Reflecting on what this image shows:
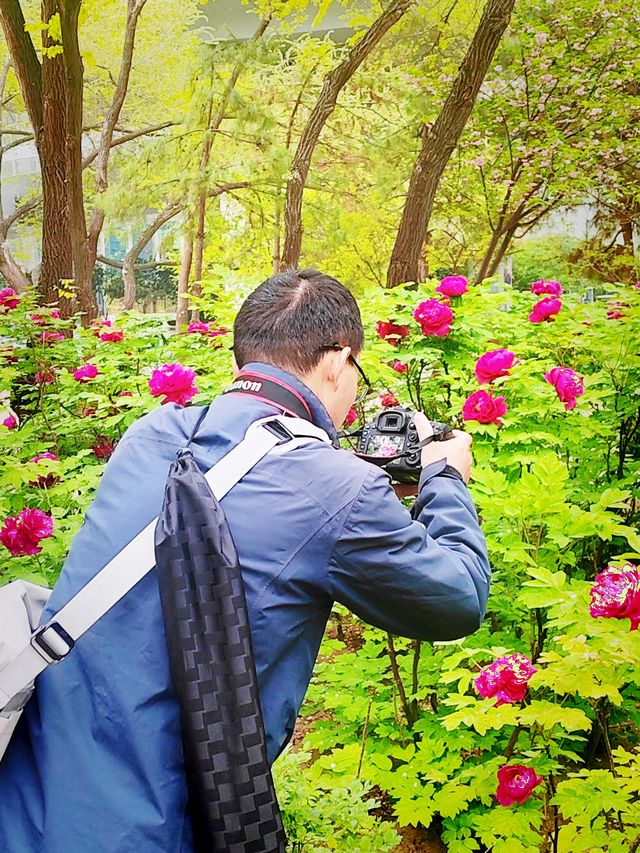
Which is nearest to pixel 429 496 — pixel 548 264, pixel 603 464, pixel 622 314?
pixel 603 464

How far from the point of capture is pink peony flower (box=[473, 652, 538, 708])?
95cm

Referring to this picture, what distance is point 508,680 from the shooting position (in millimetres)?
955

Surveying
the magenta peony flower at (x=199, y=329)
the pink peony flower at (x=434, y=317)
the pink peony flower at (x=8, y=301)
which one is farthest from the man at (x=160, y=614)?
the pink peony flower at (x=8, y=301)

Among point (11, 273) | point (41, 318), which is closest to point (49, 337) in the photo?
point (41, 318)

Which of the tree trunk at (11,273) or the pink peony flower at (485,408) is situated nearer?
the pink peony flower at (485,408)

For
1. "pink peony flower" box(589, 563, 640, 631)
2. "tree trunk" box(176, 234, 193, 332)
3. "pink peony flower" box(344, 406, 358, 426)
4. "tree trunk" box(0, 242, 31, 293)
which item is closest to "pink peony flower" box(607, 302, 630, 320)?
"pink peony flower" box(344, 406, 358, 426)

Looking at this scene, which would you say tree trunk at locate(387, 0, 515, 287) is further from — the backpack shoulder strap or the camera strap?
the backpack shoulder strap

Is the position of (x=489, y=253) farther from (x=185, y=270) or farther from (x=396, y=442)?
(x=396, y=442)

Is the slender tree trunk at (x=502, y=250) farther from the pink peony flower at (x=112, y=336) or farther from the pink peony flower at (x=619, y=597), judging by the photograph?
the pink peony flower at (x=619, y=597)

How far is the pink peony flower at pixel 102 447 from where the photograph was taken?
2266 mm

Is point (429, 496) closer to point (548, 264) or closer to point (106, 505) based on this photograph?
point (106, 505)

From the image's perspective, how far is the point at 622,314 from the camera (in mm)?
1706

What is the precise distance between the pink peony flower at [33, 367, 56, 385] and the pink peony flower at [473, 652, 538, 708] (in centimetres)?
204

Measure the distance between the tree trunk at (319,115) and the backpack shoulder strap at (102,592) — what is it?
3.78m
